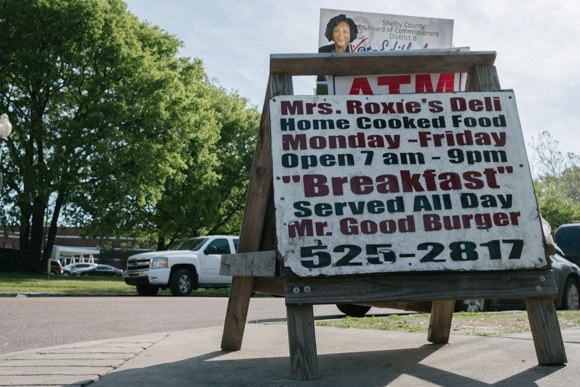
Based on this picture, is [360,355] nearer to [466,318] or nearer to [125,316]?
[466,318]

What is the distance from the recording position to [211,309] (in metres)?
11.0

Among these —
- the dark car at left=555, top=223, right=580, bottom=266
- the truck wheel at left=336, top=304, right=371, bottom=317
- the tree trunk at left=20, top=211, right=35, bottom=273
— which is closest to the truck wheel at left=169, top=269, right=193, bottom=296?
the truck wheel at left=336, top=304, right=371, bottom=317

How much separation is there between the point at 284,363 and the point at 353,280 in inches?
41.9

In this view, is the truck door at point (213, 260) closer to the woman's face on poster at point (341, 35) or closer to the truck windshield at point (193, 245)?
the truck windshield at point (193, 245)

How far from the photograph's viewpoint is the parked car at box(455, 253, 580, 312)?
995 centimetres

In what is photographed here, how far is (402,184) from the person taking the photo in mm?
3303

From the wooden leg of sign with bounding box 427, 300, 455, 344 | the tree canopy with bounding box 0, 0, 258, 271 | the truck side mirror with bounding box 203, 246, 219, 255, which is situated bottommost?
the wooden leg of sign with bounding box 427, 300, 455, 344

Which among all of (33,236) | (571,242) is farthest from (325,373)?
(33,236)

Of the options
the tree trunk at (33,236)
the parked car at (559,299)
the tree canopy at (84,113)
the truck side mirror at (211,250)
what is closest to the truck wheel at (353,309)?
the parked car at (559,299)

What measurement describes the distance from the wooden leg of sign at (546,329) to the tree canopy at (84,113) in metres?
21.6

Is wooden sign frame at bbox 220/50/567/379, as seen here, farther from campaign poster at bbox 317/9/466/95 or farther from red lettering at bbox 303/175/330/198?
red lettering at bbox 303/175/330/198

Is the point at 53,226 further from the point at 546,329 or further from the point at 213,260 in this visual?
the point at 546,329

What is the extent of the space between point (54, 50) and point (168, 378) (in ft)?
78.0

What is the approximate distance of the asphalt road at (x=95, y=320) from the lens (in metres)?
6.59
